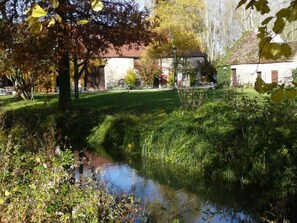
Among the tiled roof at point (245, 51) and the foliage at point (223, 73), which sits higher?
the tiled roof at point (245, 51)

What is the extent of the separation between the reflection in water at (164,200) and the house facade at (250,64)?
28.7 m

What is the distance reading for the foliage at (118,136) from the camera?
13857 millimetres


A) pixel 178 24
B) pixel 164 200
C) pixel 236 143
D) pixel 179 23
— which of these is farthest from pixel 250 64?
pixel 164 200

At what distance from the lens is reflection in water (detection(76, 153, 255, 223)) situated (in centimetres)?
703

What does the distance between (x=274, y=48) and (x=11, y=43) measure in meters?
15.5

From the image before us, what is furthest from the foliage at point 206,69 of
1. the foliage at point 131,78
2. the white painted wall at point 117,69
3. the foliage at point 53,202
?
the foliage at point 53,202

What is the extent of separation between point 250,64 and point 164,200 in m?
35.1

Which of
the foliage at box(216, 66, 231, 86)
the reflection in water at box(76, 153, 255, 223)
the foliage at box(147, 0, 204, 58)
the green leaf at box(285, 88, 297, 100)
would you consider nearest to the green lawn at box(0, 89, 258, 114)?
the reflection in water at box(76, 153, 255, 223)

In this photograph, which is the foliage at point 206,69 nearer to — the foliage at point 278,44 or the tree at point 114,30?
the tree at point 114,30

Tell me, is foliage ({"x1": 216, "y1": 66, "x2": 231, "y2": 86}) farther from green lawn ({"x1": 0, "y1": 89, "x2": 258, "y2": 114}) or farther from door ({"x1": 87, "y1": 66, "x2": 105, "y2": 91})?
green lawn ({"x1": 0, "y1": 89, "x2": 258, "y2": 114})

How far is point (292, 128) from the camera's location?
934 cm

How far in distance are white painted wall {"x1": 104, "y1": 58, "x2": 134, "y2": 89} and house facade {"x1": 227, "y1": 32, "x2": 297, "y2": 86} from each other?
11403 mm

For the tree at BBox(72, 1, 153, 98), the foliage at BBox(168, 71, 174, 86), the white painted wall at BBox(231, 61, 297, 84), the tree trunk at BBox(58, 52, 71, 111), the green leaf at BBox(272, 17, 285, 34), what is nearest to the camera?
the green leaf at BBox(272, 17, 285, 34)

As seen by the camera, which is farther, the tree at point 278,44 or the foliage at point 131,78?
the foliage at point 131,78
